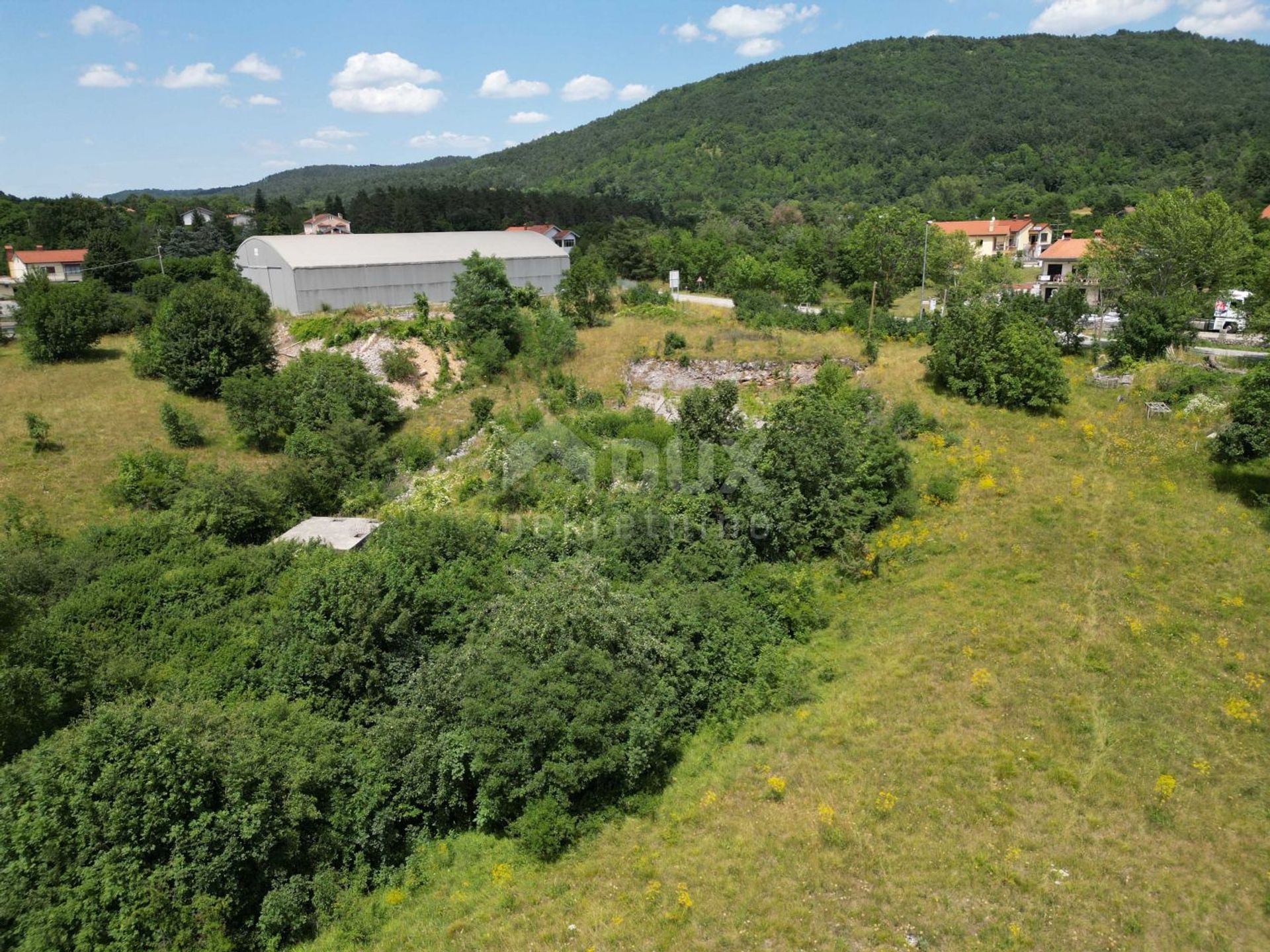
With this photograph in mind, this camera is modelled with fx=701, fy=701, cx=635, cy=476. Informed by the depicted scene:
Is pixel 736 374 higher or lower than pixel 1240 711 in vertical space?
higher

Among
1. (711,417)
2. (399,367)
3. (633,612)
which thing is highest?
(399,367)

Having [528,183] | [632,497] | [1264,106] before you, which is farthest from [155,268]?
[1264,106]

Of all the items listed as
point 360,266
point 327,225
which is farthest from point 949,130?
point 360,266

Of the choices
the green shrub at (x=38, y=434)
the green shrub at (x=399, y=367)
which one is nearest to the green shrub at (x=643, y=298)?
the green shrub at (x=399, y=367)

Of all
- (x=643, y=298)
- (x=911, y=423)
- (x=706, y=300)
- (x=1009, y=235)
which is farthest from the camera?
(x=1009, y=235)

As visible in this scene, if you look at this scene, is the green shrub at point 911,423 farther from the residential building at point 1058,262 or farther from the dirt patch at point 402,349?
the residential building at point 1058,262

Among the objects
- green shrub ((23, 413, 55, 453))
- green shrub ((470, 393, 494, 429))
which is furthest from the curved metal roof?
green shrub ((23, 413, 55, 453))

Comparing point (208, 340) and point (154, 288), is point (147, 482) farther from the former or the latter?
point (154, 288)
